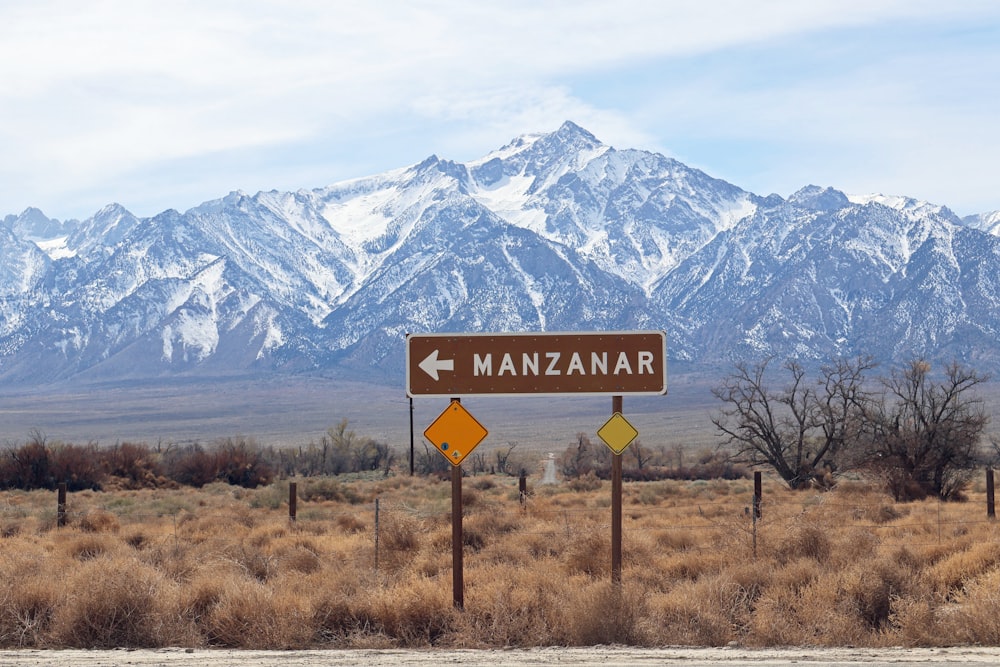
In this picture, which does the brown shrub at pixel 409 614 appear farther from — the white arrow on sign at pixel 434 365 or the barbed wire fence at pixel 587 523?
the barbed wire fence at pixel 587 523

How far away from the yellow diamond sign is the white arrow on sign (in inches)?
68.0

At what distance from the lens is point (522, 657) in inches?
424

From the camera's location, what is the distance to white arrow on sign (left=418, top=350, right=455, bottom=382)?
12.5m

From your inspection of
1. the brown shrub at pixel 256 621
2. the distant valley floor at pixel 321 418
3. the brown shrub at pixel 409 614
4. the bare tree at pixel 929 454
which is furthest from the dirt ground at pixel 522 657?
the distant valley floor at pixel 321 418

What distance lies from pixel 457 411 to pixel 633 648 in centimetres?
294

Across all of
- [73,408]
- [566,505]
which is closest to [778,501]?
[566,505]

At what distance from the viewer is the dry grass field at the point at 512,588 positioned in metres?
11.5

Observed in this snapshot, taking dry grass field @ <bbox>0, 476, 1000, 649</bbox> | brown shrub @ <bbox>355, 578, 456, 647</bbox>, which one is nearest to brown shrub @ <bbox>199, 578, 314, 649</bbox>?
dry grass field @ <bbox>0, 476, 1000, 649</bbox>

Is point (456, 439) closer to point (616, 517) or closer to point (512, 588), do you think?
point (512, 588)

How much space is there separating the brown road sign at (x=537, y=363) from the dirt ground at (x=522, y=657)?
2.74m

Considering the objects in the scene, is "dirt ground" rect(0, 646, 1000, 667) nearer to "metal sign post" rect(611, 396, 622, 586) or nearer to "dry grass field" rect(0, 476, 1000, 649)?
"dry grass field" rect(0, 476, 1000, 649)

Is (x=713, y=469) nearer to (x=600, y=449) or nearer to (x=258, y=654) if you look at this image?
(x=600, y=449)

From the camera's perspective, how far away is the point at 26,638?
1179cm

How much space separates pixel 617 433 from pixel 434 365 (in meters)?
2.03
